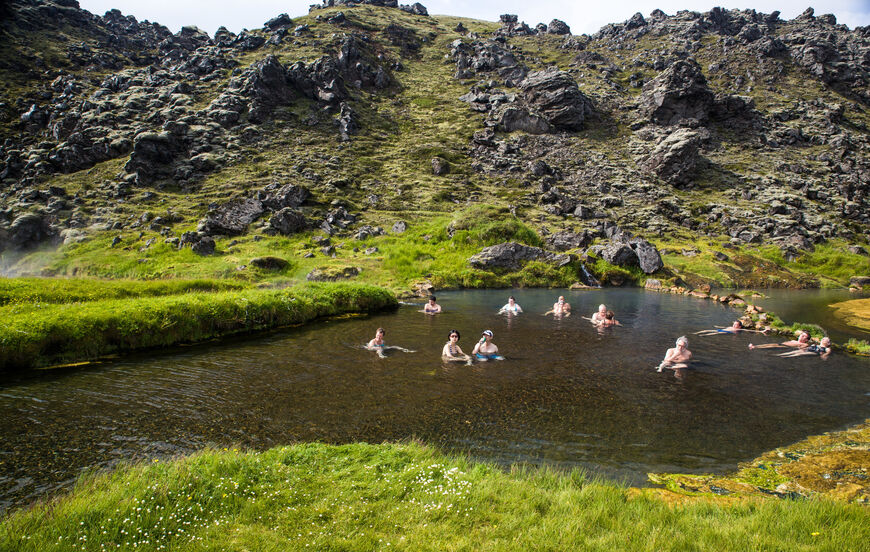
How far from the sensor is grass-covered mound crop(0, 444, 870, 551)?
533 cm

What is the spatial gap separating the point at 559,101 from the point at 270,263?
9702 centimetres

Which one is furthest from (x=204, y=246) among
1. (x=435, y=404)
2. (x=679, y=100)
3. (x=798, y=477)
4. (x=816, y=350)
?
(x=679, y=100)

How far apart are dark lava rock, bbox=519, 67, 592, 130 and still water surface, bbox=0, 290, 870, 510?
337 ft

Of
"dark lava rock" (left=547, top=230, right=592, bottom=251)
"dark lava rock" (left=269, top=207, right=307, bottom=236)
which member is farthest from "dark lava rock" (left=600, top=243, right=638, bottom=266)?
"dark lava rock" (left=269, top=207, right=307, bottom=236)

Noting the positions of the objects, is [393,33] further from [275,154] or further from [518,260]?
[518,260]

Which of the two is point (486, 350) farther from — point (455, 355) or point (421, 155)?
point (421, 155)

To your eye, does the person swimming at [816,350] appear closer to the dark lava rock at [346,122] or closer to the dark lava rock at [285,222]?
the dark lava rock at [285,222]

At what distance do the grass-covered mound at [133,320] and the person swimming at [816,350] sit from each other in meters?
26.6

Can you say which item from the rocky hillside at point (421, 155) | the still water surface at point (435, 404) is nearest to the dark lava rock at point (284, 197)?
the rocky hillside at point (421, 155)

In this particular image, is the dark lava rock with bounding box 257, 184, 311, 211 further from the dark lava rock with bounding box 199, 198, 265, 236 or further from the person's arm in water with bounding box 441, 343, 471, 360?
the person's arm in water with bounding box 441, 343, 471, 360

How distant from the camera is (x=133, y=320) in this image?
18.1 meters

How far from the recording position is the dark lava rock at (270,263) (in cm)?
4659

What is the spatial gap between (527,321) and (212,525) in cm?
2471

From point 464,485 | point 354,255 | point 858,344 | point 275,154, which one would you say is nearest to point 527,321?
point 858,344
